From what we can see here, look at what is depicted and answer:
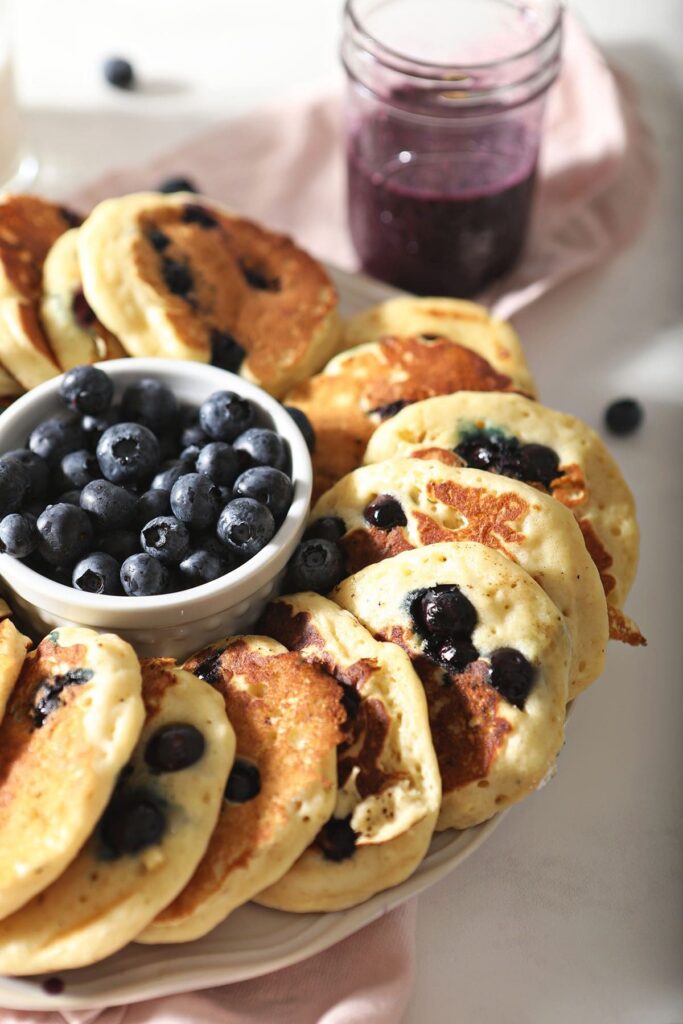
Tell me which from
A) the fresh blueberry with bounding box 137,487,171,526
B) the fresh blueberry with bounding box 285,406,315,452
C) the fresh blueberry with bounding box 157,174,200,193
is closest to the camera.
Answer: the fresh blueberry with bounding box 137,487,171,526

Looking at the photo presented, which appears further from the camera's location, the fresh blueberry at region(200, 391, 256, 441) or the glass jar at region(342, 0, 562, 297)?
the glass jar at region(342, 0, 562, 297)

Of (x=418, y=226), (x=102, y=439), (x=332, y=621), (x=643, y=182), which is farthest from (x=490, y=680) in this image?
(x=643, y=182)

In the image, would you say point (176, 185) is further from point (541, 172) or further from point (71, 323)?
point (541, 172)

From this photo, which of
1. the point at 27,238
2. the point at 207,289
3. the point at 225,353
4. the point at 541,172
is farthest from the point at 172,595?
the point at 541,172

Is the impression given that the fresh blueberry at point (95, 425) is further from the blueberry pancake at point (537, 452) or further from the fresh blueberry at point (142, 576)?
the blueberry pancake at point (537, 452)

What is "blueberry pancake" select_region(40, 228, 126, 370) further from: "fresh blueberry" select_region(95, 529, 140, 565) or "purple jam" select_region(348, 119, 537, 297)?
"purple jam" select_region(348, 119, 537, 297)

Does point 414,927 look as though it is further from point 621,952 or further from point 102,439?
point 102,439

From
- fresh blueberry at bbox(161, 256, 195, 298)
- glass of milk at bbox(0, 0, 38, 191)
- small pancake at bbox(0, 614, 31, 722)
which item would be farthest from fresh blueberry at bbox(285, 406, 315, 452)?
glass of milk at bbox(0, 0, 38, 191)

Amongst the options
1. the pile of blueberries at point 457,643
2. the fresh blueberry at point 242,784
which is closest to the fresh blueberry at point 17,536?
the fresh blueberry at point 242,784
